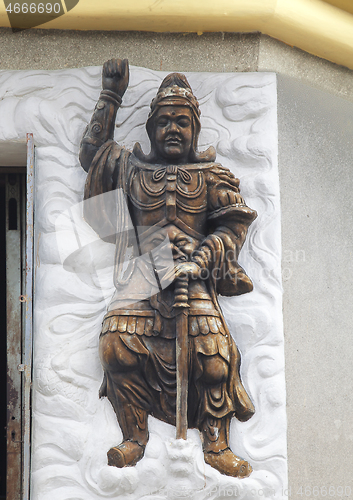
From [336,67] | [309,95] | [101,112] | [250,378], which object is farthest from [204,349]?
[336,67]

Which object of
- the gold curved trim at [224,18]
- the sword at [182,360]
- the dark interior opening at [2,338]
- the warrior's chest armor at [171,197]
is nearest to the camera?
the sword at [182,360]

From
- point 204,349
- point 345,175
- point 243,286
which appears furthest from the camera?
point 345,175

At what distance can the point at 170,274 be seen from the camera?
2771 mm

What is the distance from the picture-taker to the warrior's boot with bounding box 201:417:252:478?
2705 millimetres

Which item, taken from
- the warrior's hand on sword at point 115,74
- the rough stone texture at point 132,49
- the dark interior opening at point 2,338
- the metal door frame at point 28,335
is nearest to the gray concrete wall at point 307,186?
the rough stone texture at point 132,49

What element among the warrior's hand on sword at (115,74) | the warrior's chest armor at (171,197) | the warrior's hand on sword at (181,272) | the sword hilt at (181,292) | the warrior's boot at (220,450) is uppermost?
the warrior's hand on sword at (115,74)

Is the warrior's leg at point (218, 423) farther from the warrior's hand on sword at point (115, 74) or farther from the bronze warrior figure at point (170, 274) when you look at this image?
Answer: the warrior's hand on sword at point (115, 74)

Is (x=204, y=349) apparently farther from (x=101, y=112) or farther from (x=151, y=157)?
(x=101, y=112)

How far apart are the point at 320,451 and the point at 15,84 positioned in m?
2.26

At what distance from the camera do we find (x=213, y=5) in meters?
3.13

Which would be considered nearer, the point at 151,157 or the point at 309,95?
the point at 151,157

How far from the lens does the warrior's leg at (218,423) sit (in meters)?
2.71

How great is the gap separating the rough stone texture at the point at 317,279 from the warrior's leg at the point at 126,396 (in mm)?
671

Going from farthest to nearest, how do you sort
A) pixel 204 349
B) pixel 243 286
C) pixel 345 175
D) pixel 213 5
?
pixel 345 175 → pixel 213 5 → pixel 243 286 → pixel 204 349
